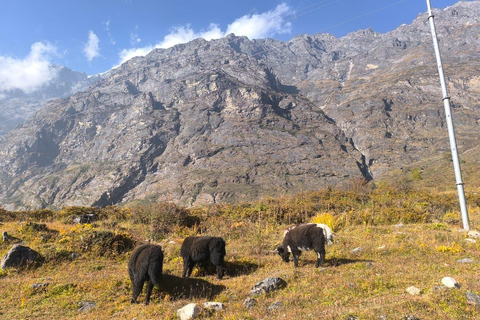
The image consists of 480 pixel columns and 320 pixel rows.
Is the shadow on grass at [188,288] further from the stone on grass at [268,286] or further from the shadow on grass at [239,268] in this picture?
the shadow on grass at [239,268]

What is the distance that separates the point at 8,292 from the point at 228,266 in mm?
6355

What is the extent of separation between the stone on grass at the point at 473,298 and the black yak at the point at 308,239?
3.62 meters

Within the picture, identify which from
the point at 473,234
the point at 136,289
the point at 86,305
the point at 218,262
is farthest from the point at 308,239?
the point at 473,234

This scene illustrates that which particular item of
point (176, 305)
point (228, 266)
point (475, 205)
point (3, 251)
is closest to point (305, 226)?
point (228, 266)

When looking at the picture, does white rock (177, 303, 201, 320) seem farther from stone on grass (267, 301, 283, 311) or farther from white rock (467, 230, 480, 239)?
white rock (467, 230, 480, 239)

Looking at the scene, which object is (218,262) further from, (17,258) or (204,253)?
(17,258)

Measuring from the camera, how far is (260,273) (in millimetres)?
8703

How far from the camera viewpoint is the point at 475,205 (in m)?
19.7

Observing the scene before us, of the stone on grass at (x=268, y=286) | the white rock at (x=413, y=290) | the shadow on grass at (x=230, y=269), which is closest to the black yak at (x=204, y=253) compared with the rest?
the shadow on grass at (x=230, y=269)

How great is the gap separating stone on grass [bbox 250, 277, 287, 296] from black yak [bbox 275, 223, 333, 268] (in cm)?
185

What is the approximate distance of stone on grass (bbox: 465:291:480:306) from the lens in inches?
197

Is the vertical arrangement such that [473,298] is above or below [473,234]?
above

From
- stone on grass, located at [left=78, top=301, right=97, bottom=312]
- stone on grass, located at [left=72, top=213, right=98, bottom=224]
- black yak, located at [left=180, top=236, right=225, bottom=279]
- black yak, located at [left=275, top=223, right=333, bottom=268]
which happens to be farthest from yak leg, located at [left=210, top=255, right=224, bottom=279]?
stone on grass, located at [left=72, top=213, right=98, bottom=224]

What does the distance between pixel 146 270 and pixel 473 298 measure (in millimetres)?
7117
